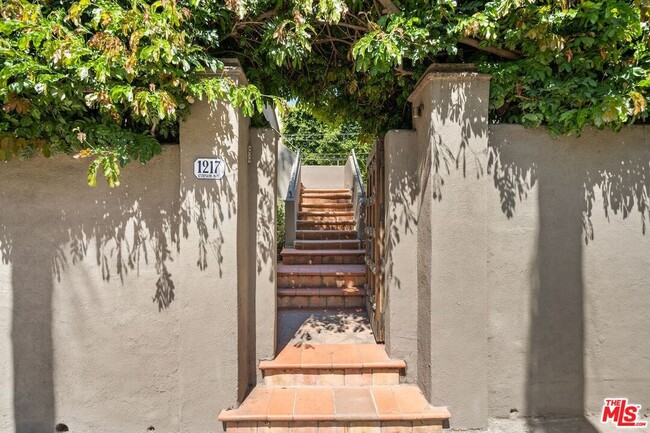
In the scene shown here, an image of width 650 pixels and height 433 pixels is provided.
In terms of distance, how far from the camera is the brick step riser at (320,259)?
5.58 meters

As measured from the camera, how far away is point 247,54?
3.03 m

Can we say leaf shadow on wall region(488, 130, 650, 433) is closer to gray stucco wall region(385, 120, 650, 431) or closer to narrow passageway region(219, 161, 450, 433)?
gray stucco wall region(385, 120, 650, 431)

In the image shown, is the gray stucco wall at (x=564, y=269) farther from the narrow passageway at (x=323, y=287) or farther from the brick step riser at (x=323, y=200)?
the brick step riser at (x=323, y=200)

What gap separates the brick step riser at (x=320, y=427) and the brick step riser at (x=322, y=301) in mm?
1914

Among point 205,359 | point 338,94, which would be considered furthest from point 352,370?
point 338,94

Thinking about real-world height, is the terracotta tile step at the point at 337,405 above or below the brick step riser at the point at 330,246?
below

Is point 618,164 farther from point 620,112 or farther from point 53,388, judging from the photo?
point 53,388

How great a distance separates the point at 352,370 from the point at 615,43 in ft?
10.7

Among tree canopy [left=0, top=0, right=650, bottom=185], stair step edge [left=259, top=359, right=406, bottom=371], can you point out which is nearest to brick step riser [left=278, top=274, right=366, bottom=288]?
stair step edge [left=259, top=359, right=406, bottom=371]

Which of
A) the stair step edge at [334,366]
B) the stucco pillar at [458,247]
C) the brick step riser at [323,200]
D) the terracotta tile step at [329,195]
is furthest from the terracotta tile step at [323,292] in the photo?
the terracotta tile step at [329,195]

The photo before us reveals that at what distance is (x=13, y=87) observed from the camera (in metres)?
2.23

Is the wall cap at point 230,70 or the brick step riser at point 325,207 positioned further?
the brick step riser at point 325,207

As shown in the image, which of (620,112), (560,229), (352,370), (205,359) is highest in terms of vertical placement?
(620,112)

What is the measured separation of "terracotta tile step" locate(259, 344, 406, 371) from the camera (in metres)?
3.06
